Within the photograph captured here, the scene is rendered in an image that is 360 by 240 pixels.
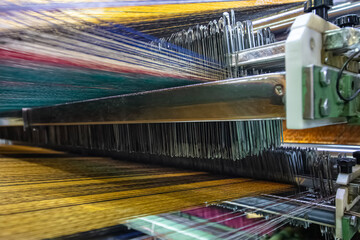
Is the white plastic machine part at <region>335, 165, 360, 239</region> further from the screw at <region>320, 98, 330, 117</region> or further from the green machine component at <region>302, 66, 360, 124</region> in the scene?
the screw at <region>320, 98, 330, 117</region>

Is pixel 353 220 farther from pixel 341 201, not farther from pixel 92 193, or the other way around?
pixel 92 193

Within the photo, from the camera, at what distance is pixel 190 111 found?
0.75m

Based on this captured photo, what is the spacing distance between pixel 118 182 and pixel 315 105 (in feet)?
2.36

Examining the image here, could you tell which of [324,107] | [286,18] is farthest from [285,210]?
[286,18]

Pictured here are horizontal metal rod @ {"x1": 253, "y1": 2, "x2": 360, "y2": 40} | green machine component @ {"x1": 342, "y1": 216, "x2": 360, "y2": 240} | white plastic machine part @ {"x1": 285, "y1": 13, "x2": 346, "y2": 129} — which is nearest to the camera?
white plastic machine part @ {"x1": 285, "y1": 13, "x2": 346, "y2": 129}

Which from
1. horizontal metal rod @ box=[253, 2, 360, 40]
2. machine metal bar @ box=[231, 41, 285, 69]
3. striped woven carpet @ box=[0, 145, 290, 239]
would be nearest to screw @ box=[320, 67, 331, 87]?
machine metal bar @ box=[231, 41, 285, 69]

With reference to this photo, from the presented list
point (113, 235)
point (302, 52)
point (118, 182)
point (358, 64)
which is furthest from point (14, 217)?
point (358, 64)

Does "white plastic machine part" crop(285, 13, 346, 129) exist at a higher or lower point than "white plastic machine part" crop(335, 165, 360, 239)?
higher

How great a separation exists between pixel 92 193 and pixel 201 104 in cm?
43

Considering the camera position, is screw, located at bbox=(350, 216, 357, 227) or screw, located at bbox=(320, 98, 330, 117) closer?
screw, located at bbox=(320, 98, 330, 117)

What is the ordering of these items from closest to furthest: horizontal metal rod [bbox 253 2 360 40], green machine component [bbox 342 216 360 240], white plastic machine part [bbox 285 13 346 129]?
white plastic machine part [bbox 285 13 346 129]
green machine component [bbox 342 216 360 240]
horizontal metal rod [bbox 253 2 360 40]

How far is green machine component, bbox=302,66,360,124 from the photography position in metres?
0.48

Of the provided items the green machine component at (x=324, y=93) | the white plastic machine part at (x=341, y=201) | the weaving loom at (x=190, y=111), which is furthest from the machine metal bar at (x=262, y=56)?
the white plastic machine part at (x=341, y=201)

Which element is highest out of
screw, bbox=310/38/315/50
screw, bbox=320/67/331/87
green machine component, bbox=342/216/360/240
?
screw, bbox=310/38/315/50
